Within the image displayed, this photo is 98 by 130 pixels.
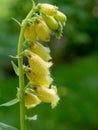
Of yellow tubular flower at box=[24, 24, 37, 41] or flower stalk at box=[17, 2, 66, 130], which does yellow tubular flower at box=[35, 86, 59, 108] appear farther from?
yellow tubular flower at box=[24, 24, 37, 41]

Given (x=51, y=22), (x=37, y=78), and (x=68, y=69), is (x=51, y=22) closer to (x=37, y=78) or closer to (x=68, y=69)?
(x=37, y=78)

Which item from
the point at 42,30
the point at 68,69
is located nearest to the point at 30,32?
the point at 42,30

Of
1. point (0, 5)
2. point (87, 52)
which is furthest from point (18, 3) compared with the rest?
point (87, 52)

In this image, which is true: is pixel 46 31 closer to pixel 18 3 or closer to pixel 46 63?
pixel 46 63

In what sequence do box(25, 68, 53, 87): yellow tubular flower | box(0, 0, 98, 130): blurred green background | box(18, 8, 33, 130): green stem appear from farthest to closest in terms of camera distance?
1. box(0, 0, 98, 130): blurred green background
2. box(25, 68, 53, 87): yellow tubular flower
3. box(18, 8, 33, 130): green stem

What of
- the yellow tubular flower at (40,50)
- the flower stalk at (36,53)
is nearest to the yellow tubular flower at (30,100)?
the flower stalk at (36,53)

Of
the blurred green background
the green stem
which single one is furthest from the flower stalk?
the blurred green background
